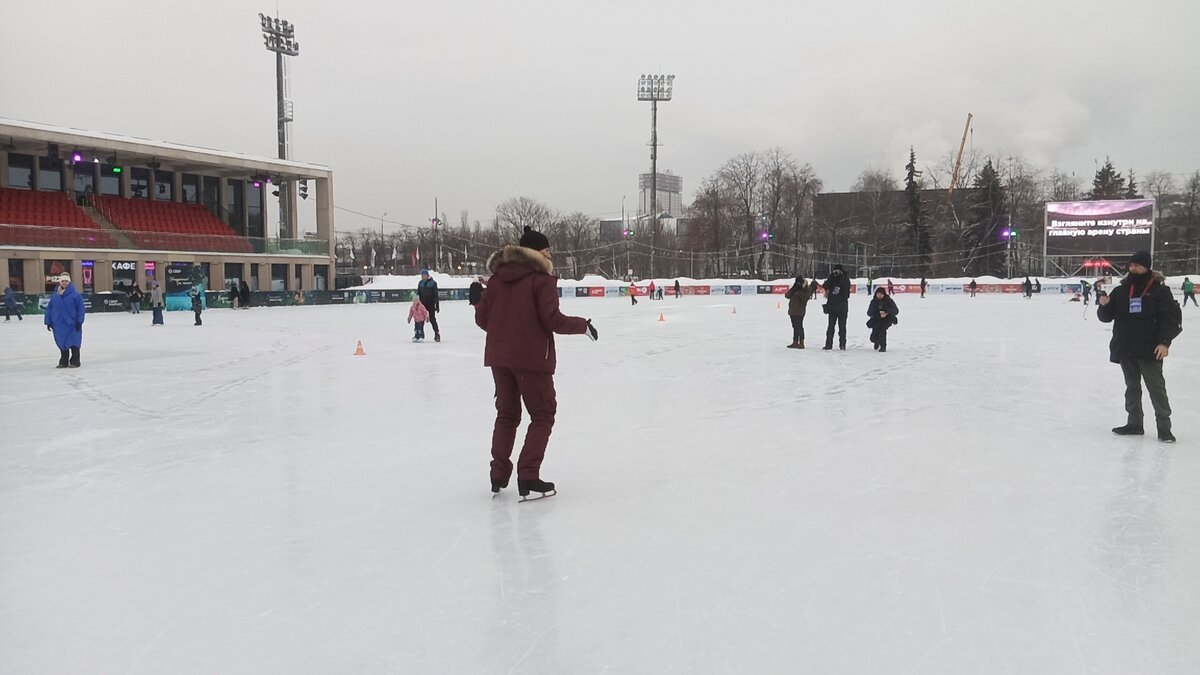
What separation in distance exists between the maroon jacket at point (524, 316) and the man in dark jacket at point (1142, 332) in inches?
176

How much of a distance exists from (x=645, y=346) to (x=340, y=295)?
92.4ft

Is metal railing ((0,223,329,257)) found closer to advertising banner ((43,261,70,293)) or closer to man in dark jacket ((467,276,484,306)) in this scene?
advertising banner ((43,261,70,293))

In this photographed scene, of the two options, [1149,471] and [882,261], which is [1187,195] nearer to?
[882,261]

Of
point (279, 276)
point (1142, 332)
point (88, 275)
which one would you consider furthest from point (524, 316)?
point (279, 276)

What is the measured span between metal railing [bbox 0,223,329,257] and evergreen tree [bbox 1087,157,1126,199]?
75260 mm

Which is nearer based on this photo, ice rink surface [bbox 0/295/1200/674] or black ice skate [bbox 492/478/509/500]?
ice rink surface [bbox 0/295/1200/674]

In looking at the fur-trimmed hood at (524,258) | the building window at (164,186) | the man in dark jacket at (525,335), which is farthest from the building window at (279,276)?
the fur-trimmed hood at (524,258)

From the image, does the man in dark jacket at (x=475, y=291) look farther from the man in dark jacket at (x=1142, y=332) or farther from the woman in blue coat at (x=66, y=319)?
the woman in blue coat at (x=66, y=319)

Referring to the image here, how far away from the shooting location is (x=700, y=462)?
533 cm

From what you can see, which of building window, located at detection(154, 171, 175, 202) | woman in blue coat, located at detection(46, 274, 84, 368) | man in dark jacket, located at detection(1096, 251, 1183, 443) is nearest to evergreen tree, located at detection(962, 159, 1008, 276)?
Result: building window, located at detection(154, 171, 175, 202)

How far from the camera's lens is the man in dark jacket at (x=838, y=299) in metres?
13.0

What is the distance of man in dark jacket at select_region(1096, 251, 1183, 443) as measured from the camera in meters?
5.82

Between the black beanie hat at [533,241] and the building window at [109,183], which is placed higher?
the building window at [109,183]

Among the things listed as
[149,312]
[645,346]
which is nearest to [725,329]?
[645,346]
